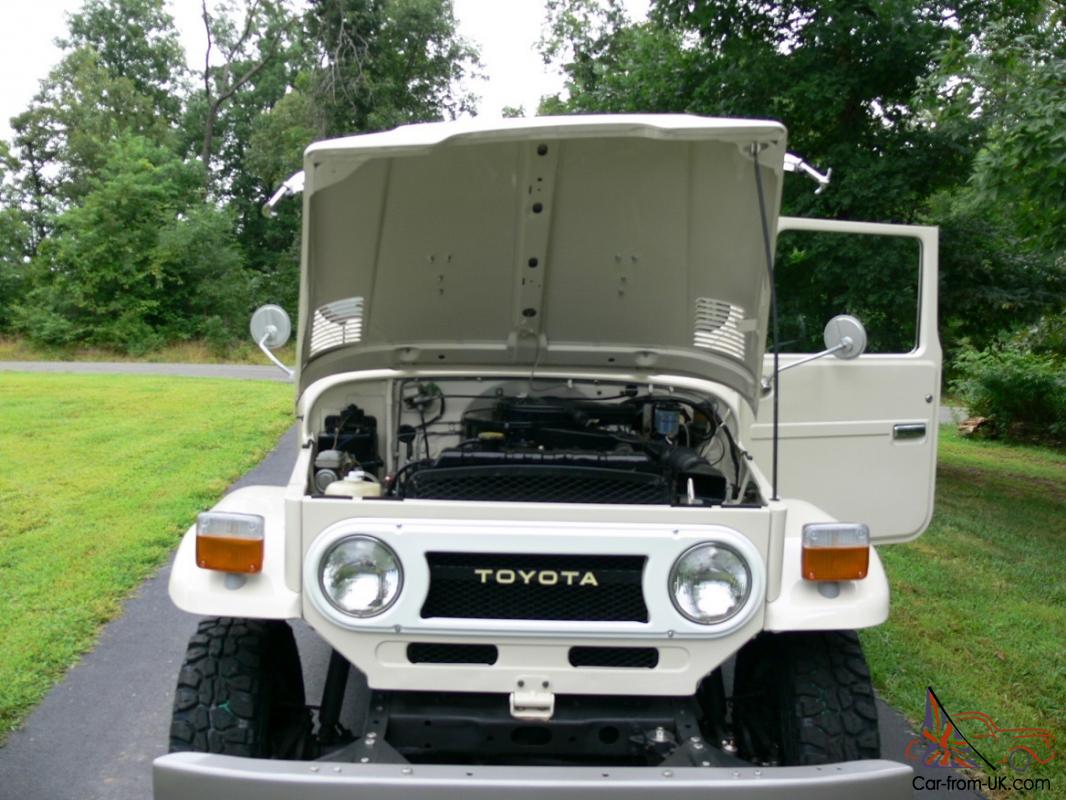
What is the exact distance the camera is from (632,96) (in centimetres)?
1061

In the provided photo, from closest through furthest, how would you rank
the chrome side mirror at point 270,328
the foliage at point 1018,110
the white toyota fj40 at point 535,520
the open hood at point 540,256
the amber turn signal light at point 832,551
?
1. the white toyota fj40 at point 535,520
2. the amber turn signal light at point 832,551
3. the open hood at point 540,256
4. the chrome side mirror at point 270,328
5. the foliage at point 1018,110

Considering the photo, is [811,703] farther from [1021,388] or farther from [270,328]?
[1021,388]

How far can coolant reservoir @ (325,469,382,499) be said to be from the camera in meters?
3.33

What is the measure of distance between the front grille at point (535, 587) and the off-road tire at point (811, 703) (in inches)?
23.4

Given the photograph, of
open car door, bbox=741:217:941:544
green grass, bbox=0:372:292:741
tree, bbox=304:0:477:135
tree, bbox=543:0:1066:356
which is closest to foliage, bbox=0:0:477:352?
tree, bbox=304:0:477:135

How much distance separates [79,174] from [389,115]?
16063mm

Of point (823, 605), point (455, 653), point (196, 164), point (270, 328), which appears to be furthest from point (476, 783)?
point (196, 164)

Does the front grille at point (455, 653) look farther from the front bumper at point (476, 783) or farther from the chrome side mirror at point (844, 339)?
the chrome side mirror at point (844, 339)

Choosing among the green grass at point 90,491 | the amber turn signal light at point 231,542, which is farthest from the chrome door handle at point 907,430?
the green grass at point 90,491

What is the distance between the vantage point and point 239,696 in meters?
3.05

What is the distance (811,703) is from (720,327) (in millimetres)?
1517

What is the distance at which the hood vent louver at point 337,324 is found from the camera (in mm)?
4008

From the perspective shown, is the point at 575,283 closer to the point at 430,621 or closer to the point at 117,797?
the point at 430,621

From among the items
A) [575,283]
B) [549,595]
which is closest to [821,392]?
[575,283]
